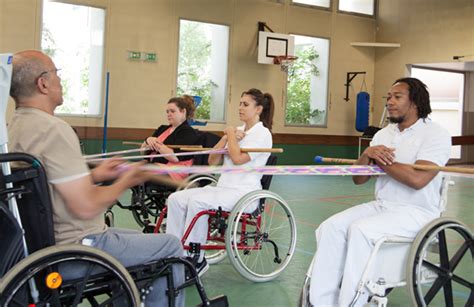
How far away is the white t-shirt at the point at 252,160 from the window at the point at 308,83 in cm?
776

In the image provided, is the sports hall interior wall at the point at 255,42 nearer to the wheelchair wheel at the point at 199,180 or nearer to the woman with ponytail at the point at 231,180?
the wheelchair wheel at the point at 199,180

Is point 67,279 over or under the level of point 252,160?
under

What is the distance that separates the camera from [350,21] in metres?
11.8

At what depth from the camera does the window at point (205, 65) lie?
32.3ft

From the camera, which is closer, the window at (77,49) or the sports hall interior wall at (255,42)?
the window at (77,49)

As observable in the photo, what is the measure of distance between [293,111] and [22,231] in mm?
9785

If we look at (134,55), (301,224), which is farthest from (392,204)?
(134,55)

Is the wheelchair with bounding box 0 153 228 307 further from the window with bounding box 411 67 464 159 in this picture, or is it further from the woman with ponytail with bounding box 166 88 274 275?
the window with bounding box 411 67 464 159

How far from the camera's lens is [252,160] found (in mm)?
3314

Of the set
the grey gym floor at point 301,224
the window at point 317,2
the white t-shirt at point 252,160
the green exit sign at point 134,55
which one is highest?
the window at point 317,2

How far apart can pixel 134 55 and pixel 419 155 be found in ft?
24.2

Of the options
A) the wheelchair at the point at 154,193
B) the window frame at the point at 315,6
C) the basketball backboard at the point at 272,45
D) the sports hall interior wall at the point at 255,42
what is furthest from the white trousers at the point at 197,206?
the window frame at the point at 315,6

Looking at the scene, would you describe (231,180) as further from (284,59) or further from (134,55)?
(284,59)

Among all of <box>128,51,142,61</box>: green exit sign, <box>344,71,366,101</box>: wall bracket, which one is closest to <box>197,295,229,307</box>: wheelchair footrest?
<box>128,51,142,61</box>: green exit sign
